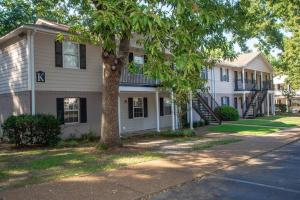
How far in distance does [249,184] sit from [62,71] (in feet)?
→ 38.9

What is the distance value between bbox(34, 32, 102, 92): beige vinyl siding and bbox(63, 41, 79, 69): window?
28 centimetres

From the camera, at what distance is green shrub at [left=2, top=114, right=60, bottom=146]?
14242 millimetres

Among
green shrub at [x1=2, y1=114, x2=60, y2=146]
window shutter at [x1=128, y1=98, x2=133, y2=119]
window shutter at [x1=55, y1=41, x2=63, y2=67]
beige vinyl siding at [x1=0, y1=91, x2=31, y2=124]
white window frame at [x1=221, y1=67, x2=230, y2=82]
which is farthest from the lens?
white window frame at [x1=221, y1=67, x2=230, y2=82]

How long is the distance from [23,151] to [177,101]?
9470mm

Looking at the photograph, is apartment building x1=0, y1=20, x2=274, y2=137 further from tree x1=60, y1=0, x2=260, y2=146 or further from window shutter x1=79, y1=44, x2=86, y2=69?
tree x1=60, y1=0, x2=260, y2=146

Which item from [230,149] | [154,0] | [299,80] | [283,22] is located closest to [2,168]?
[154,0]

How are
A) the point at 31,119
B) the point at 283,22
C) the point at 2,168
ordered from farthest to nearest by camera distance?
the point at 283,22 → the point at 31,119 → the point at 2,168

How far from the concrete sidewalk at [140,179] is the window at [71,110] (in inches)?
→ 293

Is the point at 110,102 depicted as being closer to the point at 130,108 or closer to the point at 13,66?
the point at 13,66

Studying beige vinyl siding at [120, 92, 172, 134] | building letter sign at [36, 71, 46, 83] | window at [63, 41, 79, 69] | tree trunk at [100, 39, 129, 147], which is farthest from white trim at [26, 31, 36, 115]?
beige vinyl siding at [120, 92, 172, 134]

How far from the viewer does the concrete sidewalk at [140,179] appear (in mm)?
7137

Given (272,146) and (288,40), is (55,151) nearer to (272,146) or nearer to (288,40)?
(272,146)

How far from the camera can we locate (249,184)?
27.0 ft

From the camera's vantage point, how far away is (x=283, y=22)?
33.5 m
